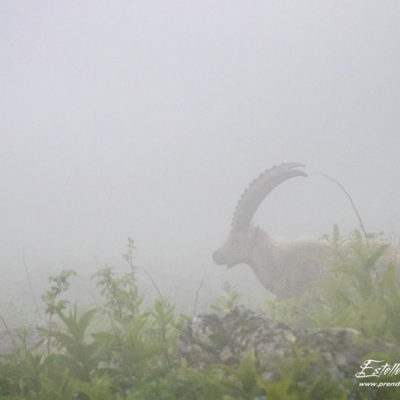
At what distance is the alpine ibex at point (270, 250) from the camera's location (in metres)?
6.84

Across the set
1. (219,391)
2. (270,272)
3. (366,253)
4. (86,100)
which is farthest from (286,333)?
(86,100)

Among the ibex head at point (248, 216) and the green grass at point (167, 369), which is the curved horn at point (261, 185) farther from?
the green grass at point (167, 369)

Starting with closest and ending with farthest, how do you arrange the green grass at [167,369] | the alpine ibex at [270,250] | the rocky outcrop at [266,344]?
the green grass at [167,369], the rocky outcrop at [266,344], the alpine ibex at [270,250]

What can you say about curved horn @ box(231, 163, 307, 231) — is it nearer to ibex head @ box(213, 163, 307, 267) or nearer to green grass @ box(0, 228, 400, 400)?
ibex head @ box(213, 163, 307, 267)

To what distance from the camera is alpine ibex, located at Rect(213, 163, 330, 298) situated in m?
6.84

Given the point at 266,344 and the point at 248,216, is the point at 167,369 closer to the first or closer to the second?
the point at 266,344

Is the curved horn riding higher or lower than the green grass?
higher

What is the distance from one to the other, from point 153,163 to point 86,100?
320 ft

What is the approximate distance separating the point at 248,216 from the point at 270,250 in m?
0.83

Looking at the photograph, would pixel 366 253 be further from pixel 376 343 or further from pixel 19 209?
pixel 19 209

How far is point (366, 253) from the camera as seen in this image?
3127mm

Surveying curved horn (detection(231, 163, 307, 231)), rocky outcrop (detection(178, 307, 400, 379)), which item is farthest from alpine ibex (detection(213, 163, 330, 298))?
rocky outcrop (detection(178, 307, 400, 379))

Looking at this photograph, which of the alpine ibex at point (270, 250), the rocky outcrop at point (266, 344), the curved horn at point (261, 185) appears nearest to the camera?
the rocky outcrop at point (266, 344)

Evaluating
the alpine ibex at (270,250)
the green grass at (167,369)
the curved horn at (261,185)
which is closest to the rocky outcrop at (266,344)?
the green grass at (167,369)
